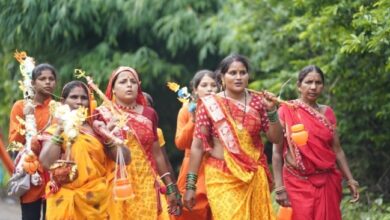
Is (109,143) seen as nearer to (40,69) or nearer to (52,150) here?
(52,150)

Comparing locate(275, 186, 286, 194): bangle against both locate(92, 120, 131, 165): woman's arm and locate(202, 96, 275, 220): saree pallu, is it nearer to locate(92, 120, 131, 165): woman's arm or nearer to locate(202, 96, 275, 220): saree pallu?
locate(202, 96, 275, 220): saree pallu

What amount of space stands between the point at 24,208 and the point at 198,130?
2.14m

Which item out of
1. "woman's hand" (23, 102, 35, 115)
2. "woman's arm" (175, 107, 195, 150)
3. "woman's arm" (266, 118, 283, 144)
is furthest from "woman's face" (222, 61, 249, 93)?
"woman's hand" (23, 102, 35, 115)

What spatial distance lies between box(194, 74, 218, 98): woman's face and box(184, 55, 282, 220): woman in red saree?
→ 1568mm

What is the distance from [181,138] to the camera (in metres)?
9.02

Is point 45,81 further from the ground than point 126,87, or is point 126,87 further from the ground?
point 45,81

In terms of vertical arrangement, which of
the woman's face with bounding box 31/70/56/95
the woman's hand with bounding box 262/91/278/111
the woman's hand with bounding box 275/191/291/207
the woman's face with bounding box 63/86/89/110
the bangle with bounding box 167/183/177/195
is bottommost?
the woman's hand with bounding box 275/191/291/207

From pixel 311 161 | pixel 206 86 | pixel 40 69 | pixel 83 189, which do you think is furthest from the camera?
pixel 206 86

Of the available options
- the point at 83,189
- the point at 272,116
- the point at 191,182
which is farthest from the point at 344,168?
the point at 83,189

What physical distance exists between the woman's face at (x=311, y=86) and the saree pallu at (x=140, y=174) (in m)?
1.61

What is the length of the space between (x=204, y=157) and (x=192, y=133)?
117 centimetres

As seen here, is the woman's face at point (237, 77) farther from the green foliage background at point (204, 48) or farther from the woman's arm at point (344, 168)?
the green foliage background at point (204, 48)

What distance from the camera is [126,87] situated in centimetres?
771

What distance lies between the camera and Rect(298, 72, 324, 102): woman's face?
27.9ft
